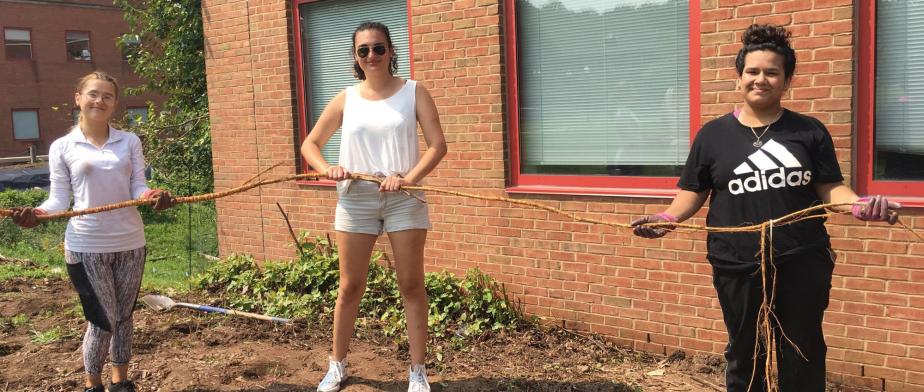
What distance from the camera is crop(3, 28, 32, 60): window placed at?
99.3 feet

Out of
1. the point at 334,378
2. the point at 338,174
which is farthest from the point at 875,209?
the point at 334,378

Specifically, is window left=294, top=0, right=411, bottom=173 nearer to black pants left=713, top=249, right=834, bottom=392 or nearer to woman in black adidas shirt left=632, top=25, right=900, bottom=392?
woman in black adidas shirt left=632, top=25, right=900, bottom=392

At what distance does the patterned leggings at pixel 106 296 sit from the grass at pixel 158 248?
2989mm

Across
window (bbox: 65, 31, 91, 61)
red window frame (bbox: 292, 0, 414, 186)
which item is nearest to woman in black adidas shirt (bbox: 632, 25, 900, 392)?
red window frame (bbox: 292, 0, 414, 186)

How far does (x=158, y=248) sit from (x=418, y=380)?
854cm

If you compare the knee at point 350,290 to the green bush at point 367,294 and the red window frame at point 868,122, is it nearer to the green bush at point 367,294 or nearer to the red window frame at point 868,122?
the green bush at point 367,294

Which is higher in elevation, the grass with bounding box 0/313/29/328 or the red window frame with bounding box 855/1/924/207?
the red window frame with bounding box 855/1/924/207

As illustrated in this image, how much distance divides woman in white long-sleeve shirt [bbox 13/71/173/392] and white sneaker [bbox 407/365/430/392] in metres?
1.51

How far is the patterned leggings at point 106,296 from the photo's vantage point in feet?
12.4

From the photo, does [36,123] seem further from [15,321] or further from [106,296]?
[106,296]

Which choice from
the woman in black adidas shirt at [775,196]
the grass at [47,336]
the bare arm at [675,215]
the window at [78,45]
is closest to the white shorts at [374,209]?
the bare arm at [675,215]

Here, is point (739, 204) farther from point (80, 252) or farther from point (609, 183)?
point (80, 252)

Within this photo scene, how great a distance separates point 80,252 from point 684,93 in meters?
3.46

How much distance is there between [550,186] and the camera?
5160mm
